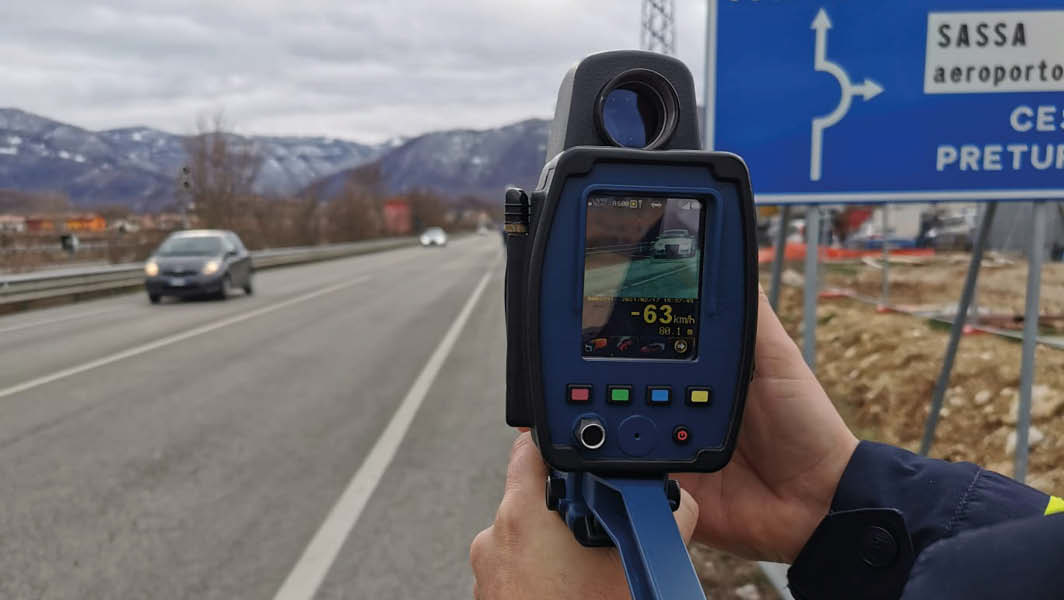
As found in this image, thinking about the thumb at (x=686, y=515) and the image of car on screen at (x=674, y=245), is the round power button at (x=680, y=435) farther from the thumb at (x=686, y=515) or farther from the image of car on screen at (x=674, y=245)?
the image of car on screen at (x=674, y=245)

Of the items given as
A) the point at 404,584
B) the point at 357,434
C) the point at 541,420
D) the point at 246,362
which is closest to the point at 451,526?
the point at 404,584

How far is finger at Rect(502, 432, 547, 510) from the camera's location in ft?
3.18

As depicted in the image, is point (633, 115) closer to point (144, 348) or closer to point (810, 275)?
point (810, 275)

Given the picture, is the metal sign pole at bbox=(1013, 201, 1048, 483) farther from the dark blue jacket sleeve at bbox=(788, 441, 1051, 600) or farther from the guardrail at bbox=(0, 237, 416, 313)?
the guardrail at bbox=(0, 237, 416, 313)

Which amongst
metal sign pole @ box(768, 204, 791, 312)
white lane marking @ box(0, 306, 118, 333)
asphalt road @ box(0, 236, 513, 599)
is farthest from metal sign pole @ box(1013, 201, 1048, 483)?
white lane marking @ box(0, 306, 118, 333)

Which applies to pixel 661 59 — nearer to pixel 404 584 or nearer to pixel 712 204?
pixel 712 204

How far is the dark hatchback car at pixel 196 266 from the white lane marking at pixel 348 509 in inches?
408

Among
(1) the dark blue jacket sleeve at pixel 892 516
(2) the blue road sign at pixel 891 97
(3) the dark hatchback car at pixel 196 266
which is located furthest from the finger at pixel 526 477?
(3) the dark hatchback car at pixel 196 266

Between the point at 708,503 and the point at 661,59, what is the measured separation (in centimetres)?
77

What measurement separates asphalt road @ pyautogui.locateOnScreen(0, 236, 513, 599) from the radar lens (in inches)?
111

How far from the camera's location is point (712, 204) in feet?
3.08

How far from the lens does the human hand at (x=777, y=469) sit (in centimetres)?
133

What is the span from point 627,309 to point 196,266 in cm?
1740

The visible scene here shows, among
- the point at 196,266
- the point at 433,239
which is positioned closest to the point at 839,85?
the point at 196,266
